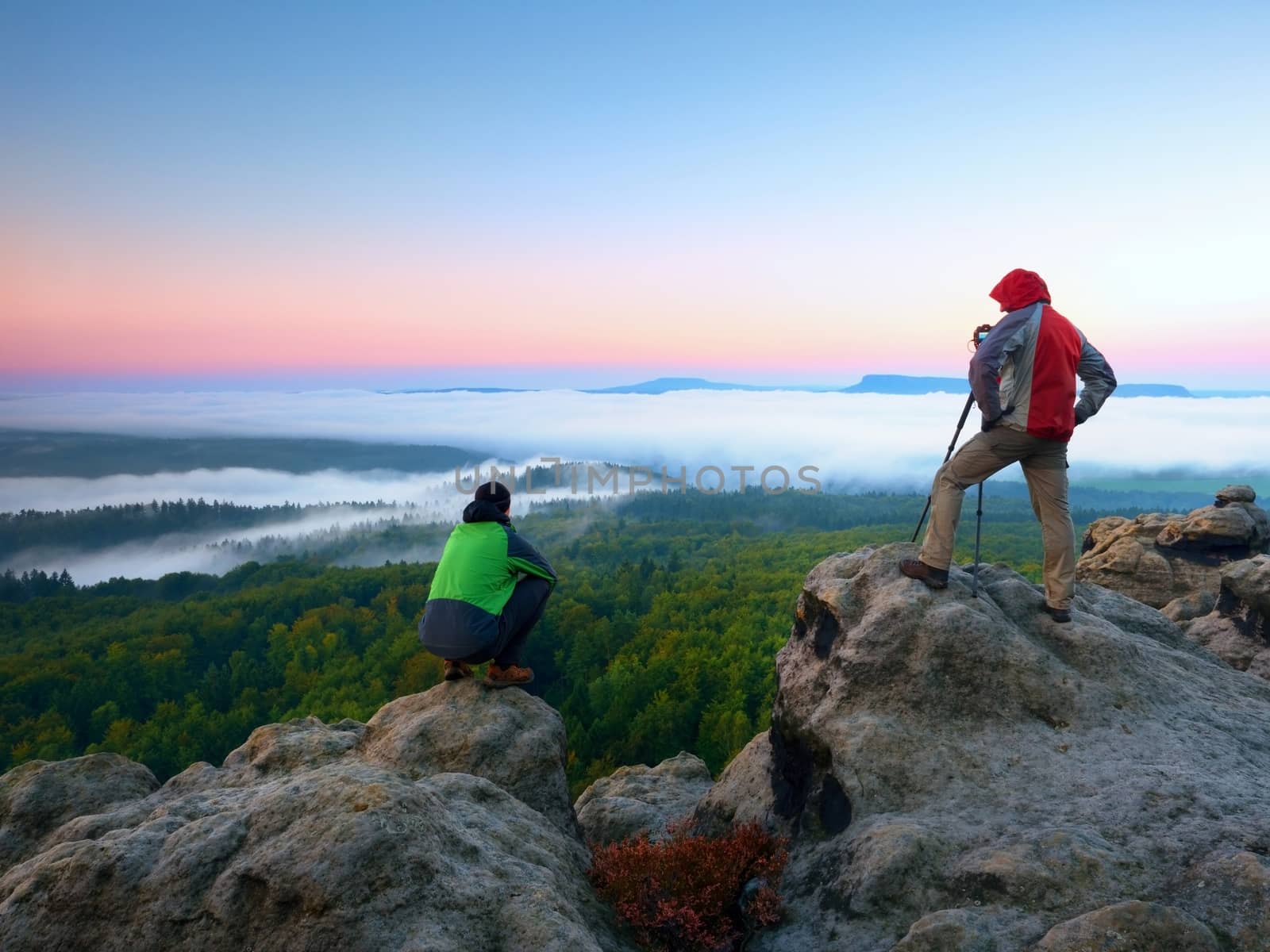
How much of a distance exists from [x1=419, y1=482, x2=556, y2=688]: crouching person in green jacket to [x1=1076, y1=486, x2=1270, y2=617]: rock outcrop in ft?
66.0

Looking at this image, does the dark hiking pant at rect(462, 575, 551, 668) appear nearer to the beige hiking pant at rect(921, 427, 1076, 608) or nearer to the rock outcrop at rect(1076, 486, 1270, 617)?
the beige hiking pant at rect(921, 427, 1076, 608)

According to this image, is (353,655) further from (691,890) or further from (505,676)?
(691,890)

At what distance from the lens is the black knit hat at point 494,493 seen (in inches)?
340

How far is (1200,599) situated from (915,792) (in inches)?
670

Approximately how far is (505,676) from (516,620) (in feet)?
2.92

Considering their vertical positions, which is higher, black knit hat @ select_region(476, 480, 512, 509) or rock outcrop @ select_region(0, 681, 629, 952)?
black knit hat @ select_region(476, 480, 512, 509)

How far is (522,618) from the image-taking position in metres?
8.95

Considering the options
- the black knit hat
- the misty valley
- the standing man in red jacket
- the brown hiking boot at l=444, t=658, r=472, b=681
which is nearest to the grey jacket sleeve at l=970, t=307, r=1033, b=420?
the standing man in red jacket

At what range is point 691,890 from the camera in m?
6.61

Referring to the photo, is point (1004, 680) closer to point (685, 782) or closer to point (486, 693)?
point (486, 693)

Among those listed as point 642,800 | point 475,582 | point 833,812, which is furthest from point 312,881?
point 642,800

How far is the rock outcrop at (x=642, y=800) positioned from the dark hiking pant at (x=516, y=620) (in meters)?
2.57

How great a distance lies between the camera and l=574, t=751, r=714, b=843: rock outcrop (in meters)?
10.4

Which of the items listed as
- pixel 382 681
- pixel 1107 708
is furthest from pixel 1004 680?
pixel 382 681
